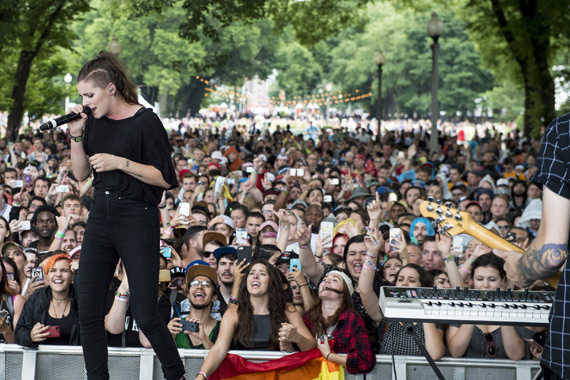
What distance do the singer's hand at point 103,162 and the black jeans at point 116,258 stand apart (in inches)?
8.0

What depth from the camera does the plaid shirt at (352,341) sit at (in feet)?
19.1

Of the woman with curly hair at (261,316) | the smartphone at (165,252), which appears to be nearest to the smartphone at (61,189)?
the smartphone at (165,252)

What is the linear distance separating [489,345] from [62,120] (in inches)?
141

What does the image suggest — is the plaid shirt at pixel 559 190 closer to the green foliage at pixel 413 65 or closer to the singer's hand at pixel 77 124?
the singer's hand at pixel 77 124

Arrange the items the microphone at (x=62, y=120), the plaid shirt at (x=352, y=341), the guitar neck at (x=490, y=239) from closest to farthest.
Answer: the guitar neck at (x=490, y=239)
the microphone at (x=62, y=120)
the plaid shirt at (x=352, y=341)

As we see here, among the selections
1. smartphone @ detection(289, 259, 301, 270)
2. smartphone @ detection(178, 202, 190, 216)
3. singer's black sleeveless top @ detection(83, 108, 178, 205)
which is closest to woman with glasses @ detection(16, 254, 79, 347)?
smartphone @ detection(289, 259, 301, 270)

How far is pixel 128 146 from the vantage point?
4.71 m

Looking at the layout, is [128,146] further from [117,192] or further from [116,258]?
[116,258]

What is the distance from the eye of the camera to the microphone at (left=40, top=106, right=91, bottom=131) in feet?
14.3

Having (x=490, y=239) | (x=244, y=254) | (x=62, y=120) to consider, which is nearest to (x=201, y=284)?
(x=244, y=254)

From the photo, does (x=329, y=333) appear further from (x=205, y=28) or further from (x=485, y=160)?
(x=205, y=28)

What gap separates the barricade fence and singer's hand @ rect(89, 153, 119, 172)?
1.62 metres

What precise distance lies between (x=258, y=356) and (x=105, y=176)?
1825 millimetres

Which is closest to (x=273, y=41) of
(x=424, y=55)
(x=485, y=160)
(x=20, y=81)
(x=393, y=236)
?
(x=424, y=55)
